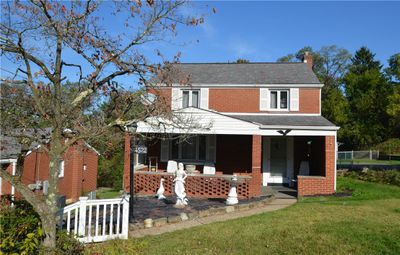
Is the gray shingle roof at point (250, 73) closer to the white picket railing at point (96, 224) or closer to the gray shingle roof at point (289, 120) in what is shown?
the gray shingle roof at point (289, 120)

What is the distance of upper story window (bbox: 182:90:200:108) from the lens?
2052 centimetres

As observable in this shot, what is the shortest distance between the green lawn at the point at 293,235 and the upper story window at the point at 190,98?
9.18 m

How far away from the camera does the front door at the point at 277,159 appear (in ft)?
64.5

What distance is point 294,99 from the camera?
19.9 meters

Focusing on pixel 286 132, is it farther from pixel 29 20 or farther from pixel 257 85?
pixel 29 20

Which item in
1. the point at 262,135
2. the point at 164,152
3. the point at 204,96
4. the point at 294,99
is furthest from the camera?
the point at 204,96

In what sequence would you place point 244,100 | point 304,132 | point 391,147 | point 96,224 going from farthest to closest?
point 391,147 → point 244,100 → point 304,132 → point 96,224

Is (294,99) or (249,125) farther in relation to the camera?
(294,99)

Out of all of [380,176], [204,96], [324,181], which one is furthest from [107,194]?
[380,176]

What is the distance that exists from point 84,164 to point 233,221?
1935 centimetres

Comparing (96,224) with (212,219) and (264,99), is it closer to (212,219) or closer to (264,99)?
(212,219)

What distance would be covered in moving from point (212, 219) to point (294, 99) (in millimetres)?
10016

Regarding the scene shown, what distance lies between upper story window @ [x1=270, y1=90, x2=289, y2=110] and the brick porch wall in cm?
402

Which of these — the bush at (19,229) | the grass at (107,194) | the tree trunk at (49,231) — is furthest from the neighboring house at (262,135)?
the tree trunk at (49,231)
